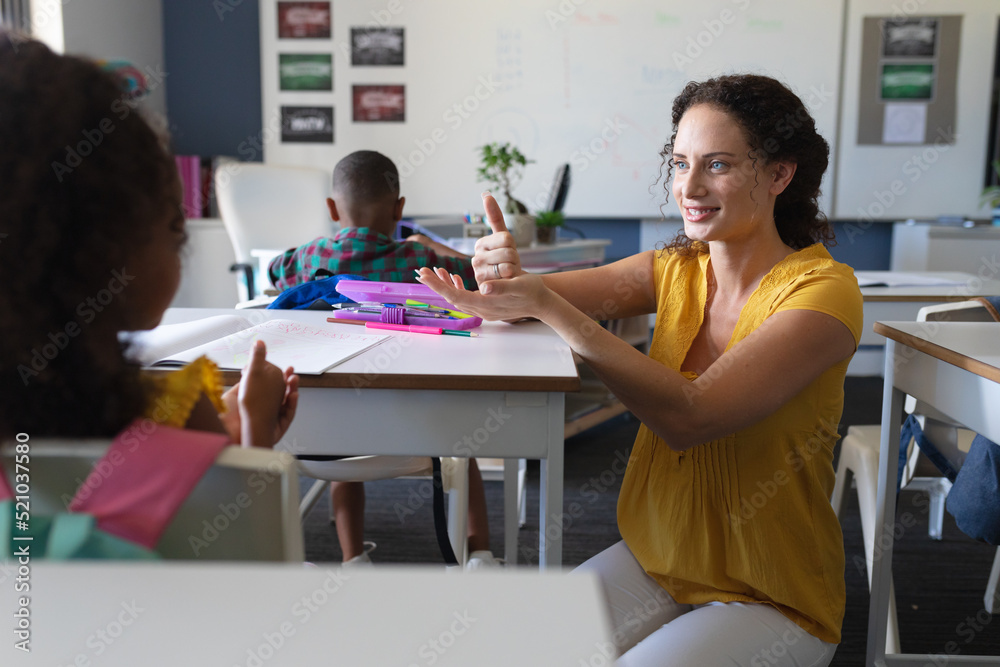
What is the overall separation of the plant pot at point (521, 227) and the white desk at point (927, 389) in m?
1.69

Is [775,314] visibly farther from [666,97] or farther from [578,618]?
[666,97]

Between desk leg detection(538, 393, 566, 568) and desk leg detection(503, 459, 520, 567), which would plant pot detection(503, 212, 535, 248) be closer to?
desk leg detection(503, 459, 520, 567)

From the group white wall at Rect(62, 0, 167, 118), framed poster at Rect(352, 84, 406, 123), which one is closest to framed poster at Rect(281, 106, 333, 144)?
framed poster at Rect(352, 84, 406, 123)

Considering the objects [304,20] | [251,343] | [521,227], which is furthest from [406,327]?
[304,20]

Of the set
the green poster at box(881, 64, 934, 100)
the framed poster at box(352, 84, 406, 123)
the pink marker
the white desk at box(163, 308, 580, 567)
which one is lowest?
the white desk at box(163, 308, 580, 567)

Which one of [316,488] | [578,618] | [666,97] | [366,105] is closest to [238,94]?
[366,105]

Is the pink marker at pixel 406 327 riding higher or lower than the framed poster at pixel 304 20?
lower

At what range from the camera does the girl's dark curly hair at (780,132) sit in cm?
114

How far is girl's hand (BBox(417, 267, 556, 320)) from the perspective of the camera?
108 centimetres

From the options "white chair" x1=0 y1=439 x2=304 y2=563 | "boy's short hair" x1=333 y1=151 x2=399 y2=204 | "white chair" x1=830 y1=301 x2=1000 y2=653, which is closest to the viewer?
"white chair" x1=0 y1=439 x2=304 y2=563

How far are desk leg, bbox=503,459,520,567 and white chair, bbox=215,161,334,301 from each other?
1.85 metres

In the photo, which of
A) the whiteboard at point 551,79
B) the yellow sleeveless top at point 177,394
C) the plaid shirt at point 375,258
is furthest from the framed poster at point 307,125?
the yellow sleeveless top at point 177,394

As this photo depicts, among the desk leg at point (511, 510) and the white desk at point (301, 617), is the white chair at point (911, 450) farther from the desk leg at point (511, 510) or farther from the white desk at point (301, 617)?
the white desk at point (301, 617)

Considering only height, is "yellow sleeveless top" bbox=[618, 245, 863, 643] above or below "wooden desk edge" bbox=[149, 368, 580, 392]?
below
